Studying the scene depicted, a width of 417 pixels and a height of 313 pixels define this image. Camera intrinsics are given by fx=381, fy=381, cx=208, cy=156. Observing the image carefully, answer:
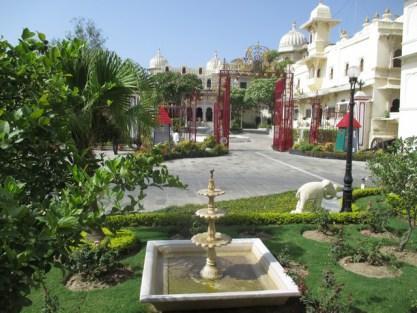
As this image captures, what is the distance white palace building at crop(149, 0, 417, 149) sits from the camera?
814 inches

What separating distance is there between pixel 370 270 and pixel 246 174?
10091 mm

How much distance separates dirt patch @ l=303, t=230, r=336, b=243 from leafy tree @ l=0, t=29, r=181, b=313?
5.16 meters

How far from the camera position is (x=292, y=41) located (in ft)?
189

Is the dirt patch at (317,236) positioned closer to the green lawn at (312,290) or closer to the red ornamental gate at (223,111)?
the green lawn at (312,290)

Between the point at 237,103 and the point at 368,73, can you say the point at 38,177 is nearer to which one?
the point at 368,73

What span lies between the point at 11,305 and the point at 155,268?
3653mm

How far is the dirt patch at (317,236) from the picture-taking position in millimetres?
7330

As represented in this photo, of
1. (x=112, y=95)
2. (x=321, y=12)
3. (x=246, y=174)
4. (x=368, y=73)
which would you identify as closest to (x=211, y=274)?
(x=112, y=95)

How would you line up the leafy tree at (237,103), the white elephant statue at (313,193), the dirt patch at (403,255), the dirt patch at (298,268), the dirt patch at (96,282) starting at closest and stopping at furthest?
the dirt patch at (96,282), the dirt patch at (298,268), the dirt patch at (403,255), the white elephant statue at (313,193), the leafy tree at (237,103)

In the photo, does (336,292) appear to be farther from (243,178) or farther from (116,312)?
(243,178)

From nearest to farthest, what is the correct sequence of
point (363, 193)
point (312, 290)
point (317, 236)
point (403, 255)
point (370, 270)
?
1. point (312, 290)
2. point (370, 270)
3. point (403, 255)
4. point (317, 236)
5. point (363, 193)

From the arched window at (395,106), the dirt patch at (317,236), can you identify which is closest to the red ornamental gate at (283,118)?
the arched window at (395,106)

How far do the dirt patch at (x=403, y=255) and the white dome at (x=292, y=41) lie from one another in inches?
2114

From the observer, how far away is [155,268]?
17.9ft
